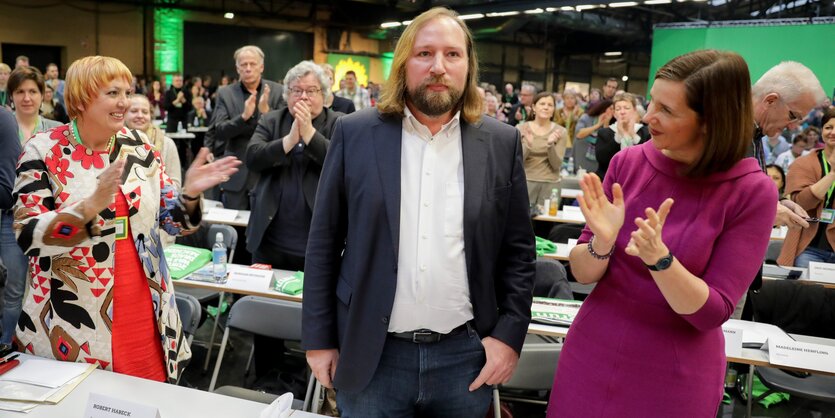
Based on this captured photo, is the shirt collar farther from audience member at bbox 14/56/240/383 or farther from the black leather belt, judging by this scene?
audience member at bbox 14/56/240/383

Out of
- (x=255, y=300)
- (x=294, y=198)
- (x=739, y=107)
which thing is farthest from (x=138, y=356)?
(x=739, y=107)

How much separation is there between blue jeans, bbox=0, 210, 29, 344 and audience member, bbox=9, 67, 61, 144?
2.92 ft

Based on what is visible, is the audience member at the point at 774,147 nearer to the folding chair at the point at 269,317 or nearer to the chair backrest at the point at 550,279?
the chair backrest at the point at 550,279

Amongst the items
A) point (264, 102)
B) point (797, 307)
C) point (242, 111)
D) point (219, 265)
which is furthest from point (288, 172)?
point (797, 307)

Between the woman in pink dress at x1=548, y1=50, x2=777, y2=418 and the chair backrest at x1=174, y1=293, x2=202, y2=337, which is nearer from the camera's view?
the woman in pink dress at x1=548, y1=50, x2=777, y2=418

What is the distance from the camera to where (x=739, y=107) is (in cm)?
142

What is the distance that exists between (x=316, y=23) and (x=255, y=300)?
56.5 ft

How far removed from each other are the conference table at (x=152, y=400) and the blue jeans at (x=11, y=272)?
173 cm

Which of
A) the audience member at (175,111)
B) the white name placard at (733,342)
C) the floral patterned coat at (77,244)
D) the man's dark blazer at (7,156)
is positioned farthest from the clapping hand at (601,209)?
the audience member at (175,111)

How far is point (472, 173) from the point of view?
1619mm

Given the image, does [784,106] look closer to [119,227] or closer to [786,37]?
[119,227]

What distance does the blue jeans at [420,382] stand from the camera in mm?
1608

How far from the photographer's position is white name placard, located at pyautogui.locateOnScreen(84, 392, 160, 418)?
1520mm

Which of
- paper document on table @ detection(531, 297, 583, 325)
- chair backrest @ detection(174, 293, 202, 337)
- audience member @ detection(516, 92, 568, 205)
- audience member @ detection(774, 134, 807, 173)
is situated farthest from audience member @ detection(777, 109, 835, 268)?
audience member @ detection(774, 134, 807, 173)
